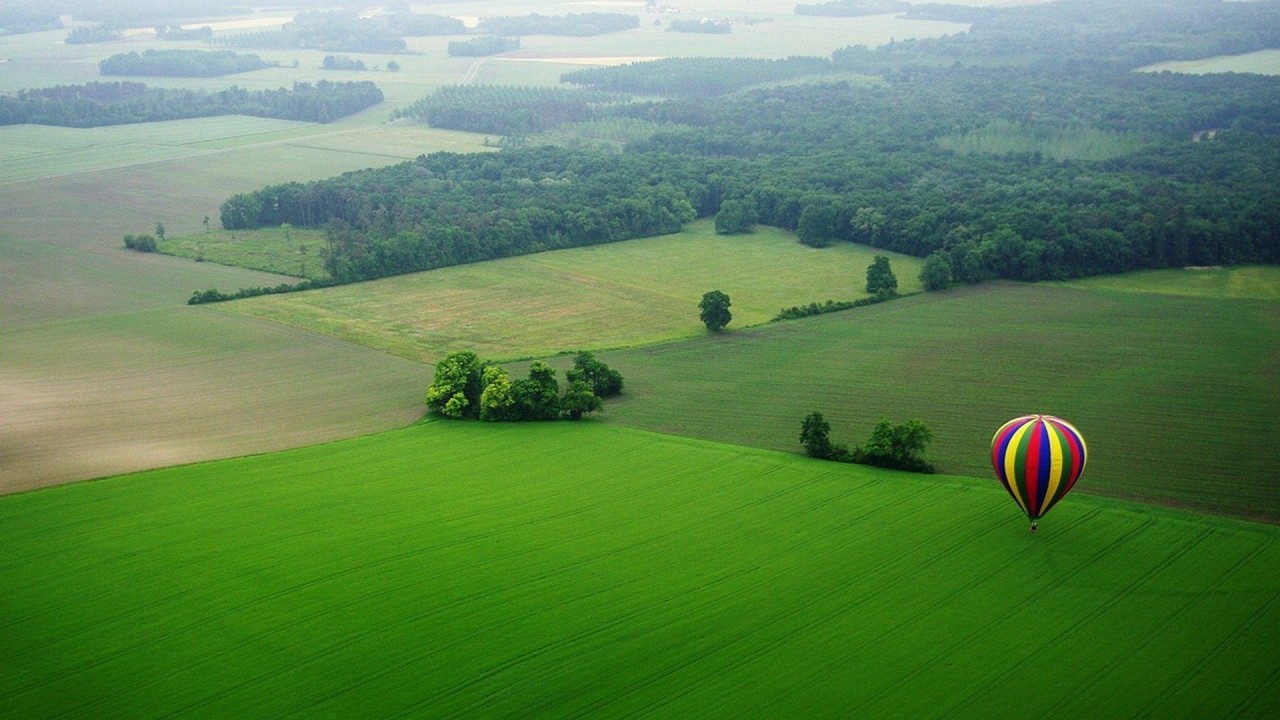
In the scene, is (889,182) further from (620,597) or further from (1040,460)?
(620,597)

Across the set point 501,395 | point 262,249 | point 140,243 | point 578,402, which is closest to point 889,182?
point 262,249

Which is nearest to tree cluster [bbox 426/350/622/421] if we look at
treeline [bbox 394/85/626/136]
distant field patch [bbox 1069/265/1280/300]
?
distant field patch [bbox 1069/265/1280/300]

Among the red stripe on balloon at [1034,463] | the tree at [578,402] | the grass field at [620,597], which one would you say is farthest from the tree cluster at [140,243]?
the red stripe on balloon at [1034,463]

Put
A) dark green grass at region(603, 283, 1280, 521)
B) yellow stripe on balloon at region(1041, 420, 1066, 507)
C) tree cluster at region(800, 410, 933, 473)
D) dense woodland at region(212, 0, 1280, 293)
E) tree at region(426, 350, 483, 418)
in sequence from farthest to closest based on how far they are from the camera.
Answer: dense woodland at region(212, 0, 1280, 293) < tree at region(426, 350, 483, 418) < tree cluster at region(800, 410, 933, 473) < dark green grass at region(603, 283, 1280, 521) < yellow stripe on balloon at region(1041, 420, 1066, 507)

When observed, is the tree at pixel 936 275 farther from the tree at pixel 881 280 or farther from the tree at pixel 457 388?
the tree at pixel 457 388

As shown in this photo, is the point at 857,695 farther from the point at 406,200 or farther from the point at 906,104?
the point at 906,104

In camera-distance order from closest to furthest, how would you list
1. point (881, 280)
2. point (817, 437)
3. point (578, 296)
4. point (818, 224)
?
point (817, 437) → point (881, 280) → point (578, 296) → point (818, 224)

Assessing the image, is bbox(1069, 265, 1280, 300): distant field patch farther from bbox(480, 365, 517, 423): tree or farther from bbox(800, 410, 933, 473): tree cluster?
bbox(480, 365, 517, 423): tree

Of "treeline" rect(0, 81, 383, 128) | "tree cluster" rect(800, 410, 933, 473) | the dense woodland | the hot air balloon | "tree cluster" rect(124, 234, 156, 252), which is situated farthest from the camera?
"treeline" rect(0, 81, 383, 128)

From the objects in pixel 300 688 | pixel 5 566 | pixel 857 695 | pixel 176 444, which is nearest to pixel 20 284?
pixel 176 444
